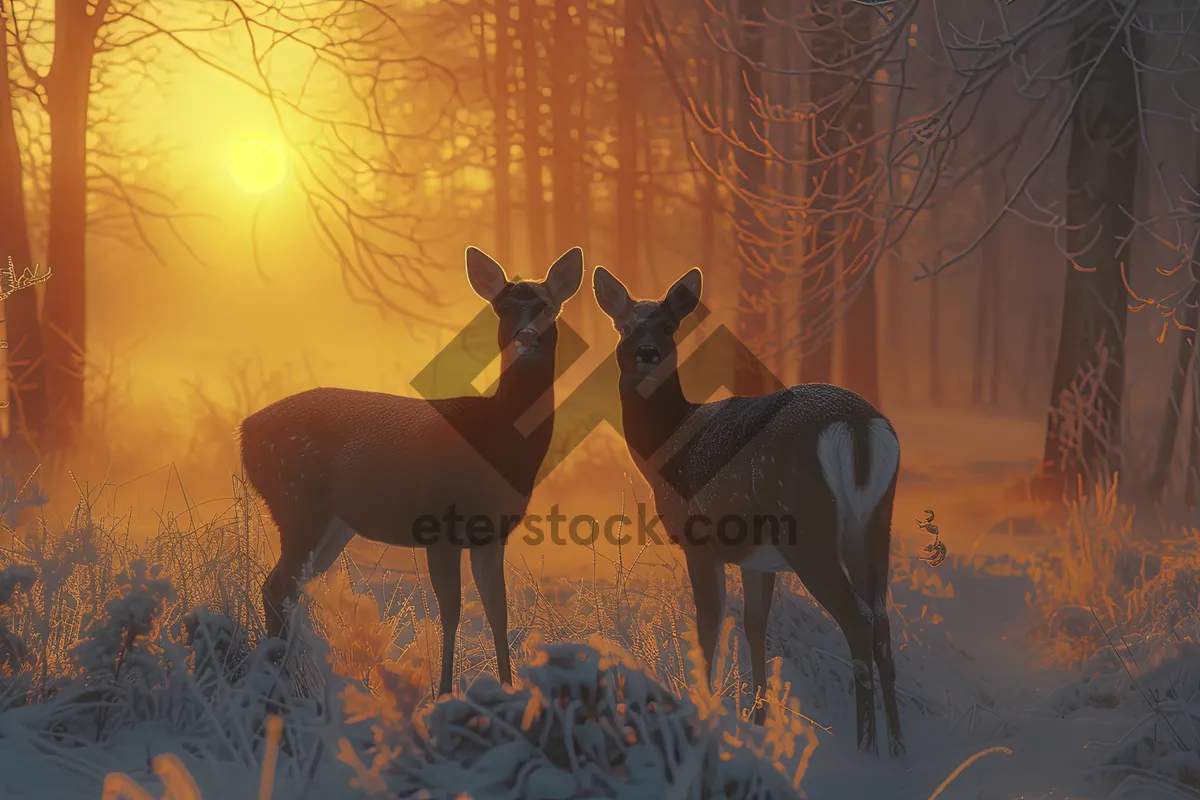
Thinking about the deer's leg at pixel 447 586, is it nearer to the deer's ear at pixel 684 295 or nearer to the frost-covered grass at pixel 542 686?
the frost-covered grass at pixel 542 686

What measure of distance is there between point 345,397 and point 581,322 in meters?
16.4

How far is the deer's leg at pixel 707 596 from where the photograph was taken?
5.70m

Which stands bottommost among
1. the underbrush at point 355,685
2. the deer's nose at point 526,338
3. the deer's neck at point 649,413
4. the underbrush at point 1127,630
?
the underbrush at point 1127,630

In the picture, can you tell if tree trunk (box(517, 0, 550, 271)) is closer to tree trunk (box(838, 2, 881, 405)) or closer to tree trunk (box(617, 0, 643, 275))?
tree trunk (box(617, 0, 643, 275))

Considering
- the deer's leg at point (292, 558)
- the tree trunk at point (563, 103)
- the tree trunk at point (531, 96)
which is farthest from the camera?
the tree trunk at point (531, 96)

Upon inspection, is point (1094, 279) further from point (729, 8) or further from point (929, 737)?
point (929, 737)

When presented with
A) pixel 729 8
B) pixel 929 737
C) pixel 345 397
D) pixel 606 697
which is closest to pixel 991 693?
pixel 929 737

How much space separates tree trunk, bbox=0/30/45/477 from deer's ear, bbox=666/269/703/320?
8.79 meters

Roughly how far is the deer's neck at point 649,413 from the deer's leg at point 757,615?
31.7 inches

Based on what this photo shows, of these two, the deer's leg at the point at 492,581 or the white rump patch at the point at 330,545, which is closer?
the deer's leg at the point at 492,581

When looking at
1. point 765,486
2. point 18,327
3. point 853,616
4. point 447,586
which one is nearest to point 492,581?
point 447,586

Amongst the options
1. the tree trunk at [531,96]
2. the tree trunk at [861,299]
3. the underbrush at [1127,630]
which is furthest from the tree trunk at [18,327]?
the underbrush at [1127,630]

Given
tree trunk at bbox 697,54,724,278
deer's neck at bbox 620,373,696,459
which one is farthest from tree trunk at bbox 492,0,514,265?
deer's neck at bbox 620,373,696,459

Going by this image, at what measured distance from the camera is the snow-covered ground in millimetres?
4254
